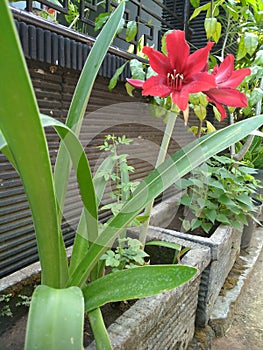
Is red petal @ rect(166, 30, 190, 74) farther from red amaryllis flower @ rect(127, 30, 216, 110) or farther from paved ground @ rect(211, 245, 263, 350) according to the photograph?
paved ground @ rect(211, 245, 263, 350)

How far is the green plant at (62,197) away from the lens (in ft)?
1.03

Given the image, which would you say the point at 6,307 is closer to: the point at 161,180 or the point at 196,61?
the point at 161,180

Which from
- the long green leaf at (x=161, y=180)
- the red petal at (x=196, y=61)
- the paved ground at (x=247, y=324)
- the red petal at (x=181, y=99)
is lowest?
the paved ground at (x=247, y=324)

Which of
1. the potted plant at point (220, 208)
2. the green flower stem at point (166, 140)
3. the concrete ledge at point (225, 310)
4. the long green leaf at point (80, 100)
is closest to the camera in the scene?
the long green leaf at point (80, 100)

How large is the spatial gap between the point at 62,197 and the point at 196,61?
0.39 meters

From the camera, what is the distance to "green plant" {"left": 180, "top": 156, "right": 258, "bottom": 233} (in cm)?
157

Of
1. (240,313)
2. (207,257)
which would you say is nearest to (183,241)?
(207,257)

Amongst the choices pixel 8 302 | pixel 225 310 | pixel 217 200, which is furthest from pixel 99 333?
pixel 217 200

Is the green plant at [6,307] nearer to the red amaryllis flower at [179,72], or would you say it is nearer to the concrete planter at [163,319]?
the concrete planter at [163,319]

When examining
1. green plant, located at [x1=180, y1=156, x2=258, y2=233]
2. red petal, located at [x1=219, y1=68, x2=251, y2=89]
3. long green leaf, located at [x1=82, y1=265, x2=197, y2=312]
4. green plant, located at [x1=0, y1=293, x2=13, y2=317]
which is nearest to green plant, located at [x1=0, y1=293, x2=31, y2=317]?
green plant, located at [x1=0, y1=293, x2=13, y2=317]

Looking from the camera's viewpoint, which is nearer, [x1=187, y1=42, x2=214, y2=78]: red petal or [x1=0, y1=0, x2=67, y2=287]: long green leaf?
[x1=0, y1=0, x2=67, y2=287]: long green leaf

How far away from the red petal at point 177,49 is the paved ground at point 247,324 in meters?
1.09

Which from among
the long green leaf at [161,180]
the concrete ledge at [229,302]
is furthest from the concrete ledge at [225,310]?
the long green leaf at [161,180]

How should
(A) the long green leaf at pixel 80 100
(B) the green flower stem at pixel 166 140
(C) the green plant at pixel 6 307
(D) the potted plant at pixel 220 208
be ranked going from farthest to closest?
(D) the potted plant at pixel 220 208 < (B) the green flower stem at pixel 166 140 < (C) the green plant at pixel 6 307 < (A) the long green leaf at pixel 80 100
